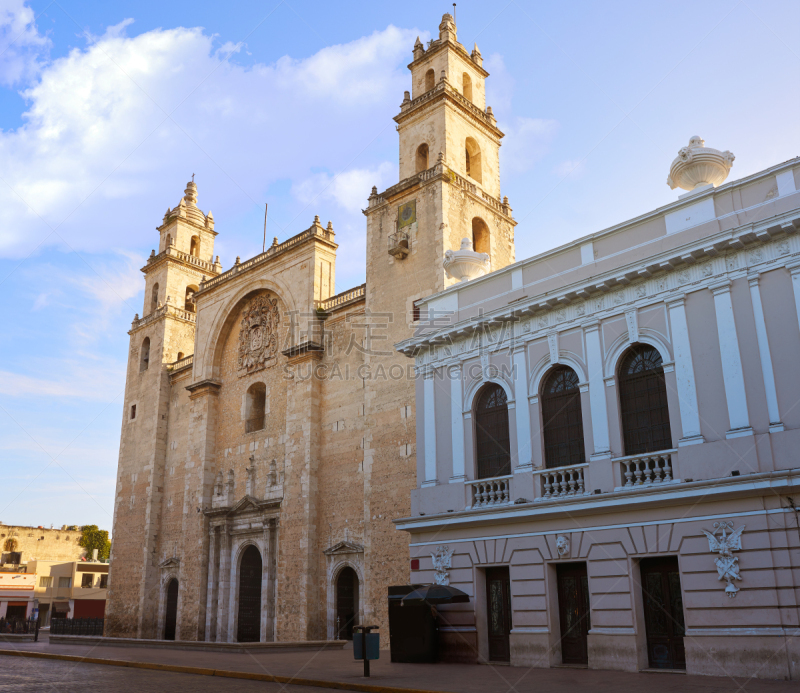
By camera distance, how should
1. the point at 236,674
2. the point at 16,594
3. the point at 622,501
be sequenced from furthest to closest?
the point at 16,594 → the point at 236,674 → the point at 622,501

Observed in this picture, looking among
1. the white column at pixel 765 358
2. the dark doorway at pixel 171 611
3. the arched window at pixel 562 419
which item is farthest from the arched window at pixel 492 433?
the dark doorway at pixel 171 611

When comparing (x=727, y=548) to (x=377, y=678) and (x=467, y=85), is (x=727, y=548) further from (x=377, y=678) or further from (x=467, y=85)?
(x=467, y=85)

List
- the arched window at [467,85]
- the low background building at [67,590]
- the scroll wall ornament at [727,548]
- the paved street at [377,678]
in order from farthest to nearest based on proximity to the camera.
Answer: the low background building at [67,590]
the arched window at [467,85]
the scroll wall ornament at [727,548]
the paved street at [377,678]

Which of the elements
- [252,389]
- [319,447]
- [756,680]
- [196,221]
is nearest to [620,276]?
[756,680]

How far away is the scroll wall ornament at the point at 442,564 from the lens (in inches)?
631

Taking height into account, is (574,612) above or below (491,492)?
below

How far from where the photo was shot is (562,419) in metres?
15.2

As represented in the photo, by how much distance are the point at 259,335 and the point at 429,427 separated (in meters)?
16.3

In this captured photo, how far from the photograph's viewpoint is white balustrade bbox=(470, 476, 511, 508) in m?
15.5

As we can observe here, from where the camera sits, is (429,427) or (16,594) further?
(16,594)

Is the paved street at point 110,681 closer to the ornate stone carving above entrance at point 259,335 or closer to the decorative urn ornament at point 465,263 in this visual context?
the decorative urn ornament at point 465,263

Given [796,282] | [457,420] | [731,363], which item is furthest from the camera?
[457,420]

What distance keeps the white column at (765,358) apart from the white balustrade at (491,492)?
539 cm

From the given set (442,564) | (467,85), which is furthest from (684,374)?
(467,85)
